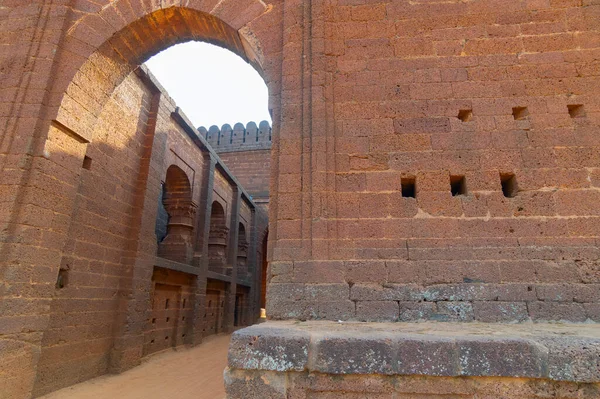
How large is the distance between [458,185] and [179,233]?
8.13 meters

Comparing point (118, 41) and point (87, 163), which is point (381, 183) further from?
point (87, 163)

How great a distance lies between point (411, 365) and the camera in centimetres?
202

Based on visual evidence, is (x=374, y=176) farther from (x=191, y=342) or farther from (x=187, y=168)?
(x=191, y=342)

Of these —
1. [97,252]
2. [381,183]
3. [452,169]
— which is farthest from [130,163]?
[452,169]

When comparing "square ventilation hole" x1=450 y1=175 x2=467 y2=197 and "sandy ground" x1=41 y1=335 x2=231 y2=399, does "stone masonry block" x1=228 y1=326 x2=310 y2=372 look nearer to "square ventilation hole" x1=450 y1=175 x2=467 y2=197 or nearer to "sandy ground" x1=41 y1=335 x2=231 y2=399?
"square ventilation hole" x1=450 y1=175 x2=467 y2=197

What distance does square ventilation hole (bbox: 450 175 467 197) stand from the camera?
11.6ft

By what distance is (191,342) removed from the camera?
9898 millimetres

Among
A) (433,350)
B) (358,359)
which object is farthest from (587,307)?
(358,359)

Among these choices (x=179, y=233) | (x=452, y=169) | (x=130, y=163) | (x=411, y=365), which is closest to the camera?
(x=411, y=365)

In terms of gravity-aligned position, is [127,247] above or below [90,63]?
below

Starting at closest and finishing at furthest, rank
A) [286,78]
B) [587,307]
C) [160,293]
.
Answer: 1. [587,307]
2. [286,78]
3. [160,293]

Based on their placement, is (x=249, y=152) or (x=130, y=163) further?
(x=249, y=152)

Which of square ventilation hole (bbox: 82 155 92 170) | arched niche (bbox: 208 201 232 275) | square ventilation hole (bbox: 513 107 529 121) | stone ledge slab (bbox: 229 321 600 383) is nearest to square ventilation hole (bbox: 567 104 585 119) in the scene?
square ventilation hole (bbox: 513 107 529 121)

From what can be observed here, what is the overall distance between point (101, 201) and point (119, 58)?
2761 mm
